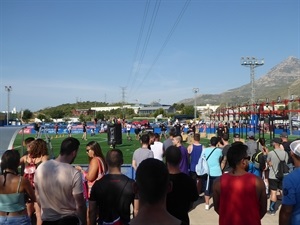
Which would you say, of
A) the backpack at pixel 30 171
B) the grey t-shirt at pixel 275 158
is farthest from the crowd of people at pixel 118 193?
the grey t-shirt at pixel 275 158

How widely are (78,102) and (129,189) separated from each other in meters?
195

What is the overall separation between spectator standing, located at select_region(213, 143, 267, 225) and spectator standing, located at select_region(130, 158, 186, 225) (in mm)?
1584

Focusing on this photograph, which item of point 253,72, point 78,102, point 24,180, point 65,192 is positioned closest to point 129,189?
point 65,192

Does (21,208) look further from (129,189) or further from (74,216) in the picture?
(129,189)

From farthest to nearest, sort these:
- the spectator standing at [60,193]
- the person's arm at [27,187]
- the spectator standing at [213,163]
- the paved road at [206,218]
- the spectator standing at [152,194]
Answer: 1. the spectator standing at [213,163]
2. the paved road at [206,218]
3. the person's arm at [27,187]
4. the spectator standing at [60,193]
5. the spectator standing at [152,194]

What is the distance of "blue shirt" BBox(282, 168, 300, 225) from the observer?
146 inches

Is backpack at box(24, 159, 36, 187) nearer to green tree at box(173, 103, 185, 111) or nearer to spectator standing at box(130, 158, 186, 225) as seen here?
spectator standing at box(130, 158, 186, 225)

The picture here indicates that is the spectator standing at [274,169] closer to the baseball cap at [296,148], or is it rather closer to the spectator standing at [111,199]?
the baseball cap at [296,148]

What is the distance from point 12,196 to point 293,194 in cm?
315

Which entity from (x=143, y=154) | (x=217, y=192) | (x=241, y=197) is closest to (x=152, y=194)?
(x=241, y=197)

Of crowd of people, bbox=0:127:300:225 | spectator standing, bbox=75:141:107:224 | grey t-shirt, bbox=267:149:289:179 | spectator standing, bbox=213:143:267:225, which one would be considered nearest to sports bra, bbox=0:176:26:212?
crowd of people, bbox=0:127:300:225

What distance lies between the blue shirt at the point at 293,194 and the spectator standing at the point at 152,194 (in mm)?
1625

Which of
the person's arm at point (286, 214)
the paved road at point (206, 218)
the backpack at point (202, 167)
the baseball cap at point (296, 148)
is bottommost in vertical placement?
the paved road at point (206, 218)

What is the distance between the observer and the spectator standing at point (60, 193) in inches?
167
